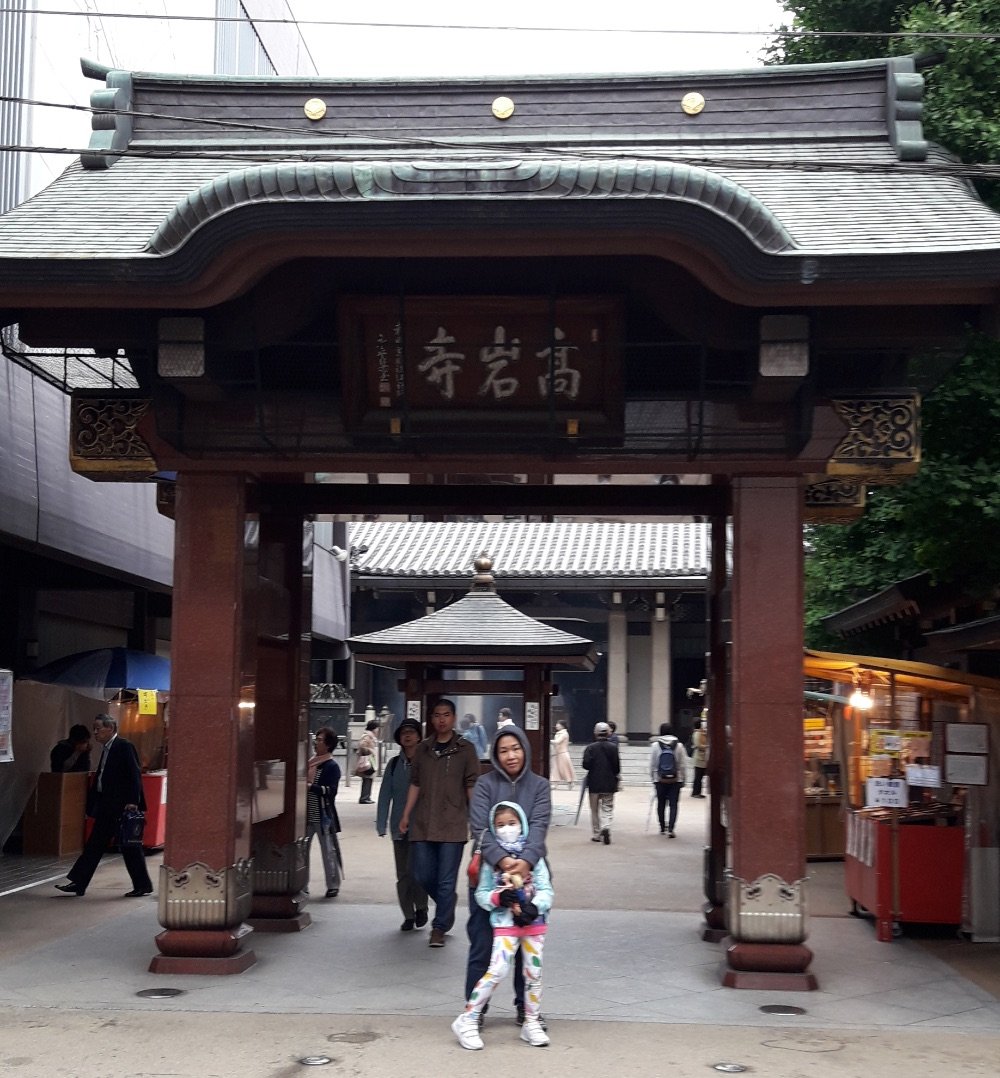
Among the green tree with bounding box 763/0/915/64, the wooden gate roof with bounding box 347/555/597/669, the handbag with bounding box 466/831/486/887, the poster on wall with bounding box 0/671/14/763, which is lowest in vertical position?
the handbag with bounding box 466/831/486/887

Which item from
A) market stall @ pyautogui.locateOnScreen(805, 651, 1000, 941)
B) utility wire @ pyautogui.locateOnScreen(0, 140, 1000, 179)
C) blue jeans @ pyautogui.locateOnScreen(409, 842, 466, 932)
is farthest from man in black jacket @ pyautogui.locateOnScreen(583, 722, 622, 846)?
utility wire @ pyautogui.locateOnScreen(0, 140, 1000, 179)

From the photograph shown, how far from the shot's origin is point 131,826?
1304cm

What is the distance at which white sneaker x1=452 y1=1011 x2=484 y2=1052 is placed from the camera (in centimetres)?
746

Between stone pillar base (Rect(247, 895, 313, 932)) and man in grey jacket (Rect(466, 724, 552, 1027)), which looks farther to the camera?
stone pillar base (Rect(247, 895, 313, 932))

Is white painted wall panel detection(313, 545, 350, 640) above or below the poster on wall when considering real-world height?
above

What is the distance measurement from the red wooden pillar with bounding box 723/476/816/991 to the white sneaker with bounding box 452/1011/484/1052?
2131mm

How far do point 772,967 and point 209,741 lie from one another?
4.16m

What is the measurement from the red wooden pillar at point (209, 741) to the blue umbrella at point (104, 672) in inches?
341

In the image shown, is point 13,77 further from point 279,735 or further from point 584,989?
point 584,989

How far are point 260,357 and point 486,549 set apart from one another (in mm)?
27954

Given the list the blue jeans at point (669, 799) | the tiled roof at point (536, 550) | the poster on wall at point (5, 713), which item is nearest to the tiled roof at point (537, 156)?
the poster on wall at point (5, 713)

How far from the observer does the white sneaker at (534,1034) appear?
24.8 ft

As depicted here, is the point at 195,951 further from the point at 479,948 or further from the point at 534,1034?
the point at 534,1034

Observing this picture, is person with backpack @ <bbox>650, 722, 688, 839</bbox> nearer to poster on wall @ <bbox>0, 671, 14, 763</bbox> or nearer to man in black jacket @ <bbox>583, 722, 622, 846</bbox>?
man in black jacket @ <bbox>583, 722, 622, 846</bbox>
